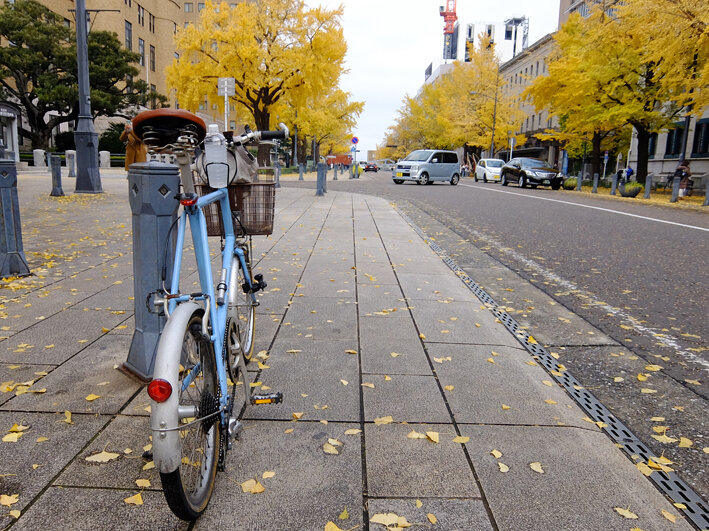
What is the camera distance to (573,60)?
2788 centimetres

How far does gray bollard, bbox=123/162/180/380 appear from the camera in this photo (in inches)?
117

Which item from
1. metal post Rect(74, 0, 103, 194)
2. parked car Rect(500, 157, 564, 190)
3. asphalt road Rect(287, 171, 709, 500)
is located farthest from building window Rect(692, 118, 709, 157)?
metal post Rect(74, 0, 103, 194)

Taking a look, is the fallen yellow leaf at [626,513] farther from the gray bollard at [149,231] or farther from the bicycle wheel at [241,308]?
the gray bollard at [149,231]

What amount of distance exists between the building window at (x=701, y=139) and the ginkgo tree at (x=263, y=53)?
A: 824 inches

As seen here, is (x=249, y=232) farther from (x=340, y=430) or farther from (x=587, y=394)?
(x=587, y=394)

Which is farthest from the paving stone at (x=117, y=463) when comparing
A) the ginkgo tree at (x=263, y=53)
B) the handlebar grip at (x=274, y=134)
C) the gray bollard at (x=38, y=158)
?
the gray bollard at (x=38, y=158)

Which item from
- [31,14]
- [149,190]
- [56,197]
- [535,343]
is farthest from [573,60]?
[31,14]

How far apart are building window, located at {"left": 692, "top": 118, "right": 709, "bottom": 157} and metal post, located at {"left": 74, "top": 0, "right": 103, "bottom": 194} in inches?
1238

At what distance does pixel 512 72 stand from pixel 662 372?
7996 centimetres

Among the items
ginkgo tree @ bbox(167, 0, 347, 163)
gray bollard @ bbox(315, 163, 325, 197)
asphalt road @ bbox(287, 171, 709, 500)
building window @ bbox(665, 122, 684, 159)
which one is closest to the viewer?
asphalt road @ bbox(287, 171, 709, 500)

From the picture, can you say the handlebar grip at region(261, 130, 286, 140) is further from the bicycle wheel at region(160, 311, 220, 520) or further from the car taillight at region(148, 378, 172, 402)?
the car taillight at region(148, 378, 172, 402)

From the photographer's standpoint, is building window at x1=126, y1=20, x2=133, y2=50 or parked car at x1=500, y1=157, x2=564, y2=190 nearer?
parked car at x1=500, y1=157, x2=564, y2=190

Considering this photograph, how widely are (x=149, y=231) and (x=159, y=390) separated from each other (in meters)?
1.51

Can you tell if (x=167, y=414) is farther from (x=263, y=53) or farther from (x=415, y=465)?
(x=263, y=53)
